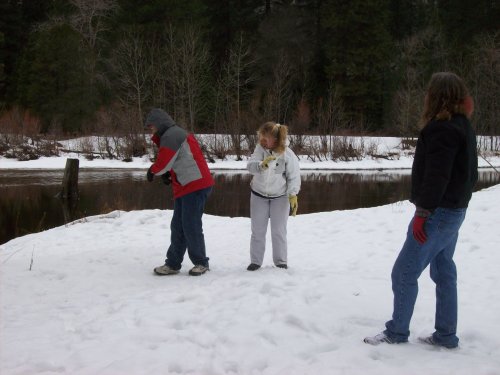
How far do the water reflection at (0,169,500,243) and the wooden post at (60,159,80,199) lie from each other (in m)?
0.40

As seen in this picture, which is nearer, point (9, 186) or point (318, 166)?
point (9, 186)

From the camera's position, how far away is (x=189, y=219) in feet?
17.9

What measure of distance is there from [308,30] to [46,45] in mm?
21790

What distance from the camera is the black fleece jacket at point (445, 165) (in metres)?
3.27

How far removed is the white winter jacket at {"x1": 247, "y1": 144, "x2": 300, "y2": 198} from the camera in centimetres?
562

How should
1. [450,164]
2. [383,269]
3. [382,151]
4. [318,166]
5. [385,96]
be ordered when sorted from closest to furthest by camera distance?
1. [450,164]
2. [383,269]
3. [318,166]
4. [382,151]
5. [385,96]

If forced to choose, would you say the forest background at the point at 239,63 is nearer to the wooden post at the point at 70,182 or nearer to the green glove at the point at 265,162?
the wooden post at the point at 70,182

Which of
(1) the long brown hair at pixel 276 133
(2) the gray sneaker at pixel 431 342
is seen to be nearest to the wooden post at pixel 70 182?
(1) the long brown hair at pixel 276 133

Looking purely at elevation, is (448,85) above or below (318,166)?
above

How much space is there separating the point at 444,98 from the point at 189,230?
9.77 ft

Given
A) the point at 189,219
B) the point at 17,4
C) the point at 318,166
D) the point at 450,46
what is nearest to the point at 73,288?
the point at 189,219

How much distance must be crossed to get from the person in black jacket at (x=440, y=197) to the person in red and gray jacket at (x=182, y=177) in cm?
242

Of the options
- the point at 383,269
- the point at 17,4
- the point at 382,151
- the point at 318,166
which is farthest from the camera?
the point at 17,4

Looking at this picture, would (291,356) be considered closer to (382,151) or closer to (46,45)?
(382,151)
